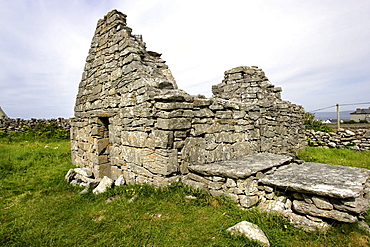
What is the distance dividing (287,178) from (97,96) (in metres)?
6.43

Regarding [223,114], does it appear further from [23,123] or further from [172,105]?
[23,123]

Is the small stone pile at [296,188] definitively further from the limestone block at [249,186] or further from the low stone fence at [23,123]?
the low stone fence at [23,123]

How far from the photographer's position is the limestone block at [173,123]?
15.4 ft

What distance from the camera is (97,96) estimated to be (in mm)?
7207

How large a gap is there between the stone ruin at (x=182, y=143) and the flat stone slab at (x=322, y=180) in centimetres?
2

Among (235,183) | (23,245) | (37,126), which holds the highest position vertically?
(37,126)

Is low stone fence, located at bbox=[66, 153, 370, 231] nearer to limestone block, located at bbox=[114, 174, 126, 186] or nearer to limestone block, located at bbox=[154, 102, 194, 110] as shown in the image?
limestone block, located at bbox=[114, 174, 126, 186]

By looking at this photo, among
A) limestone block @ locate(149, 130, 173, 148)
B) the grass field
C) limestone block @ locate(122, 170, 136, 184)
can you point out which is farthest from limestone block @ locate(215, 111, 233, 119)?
limestone block @ locate(122, 170, 136, 184)

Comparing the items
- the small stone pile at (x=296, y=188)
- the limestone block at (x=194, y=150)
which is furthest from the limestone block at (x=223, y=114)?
the small stone pile at (x=296, y=188)

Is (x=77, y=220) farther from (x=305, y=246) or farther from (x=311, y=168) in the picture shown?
(x=311, y=168)

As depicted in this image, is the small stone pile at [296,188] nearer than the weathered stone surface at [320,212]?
No

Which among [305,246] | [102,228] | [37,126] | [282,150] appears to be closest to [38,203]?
[102,228]

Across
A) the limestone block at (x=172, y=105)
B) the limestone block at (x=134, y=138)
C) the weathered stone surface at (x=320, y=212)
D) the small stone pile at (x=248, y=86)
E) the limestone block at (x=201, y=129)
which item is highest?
the small stone pile at (x=248, y=86)

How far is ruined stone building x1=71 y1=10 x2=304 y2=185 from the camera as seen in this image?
4.92m
